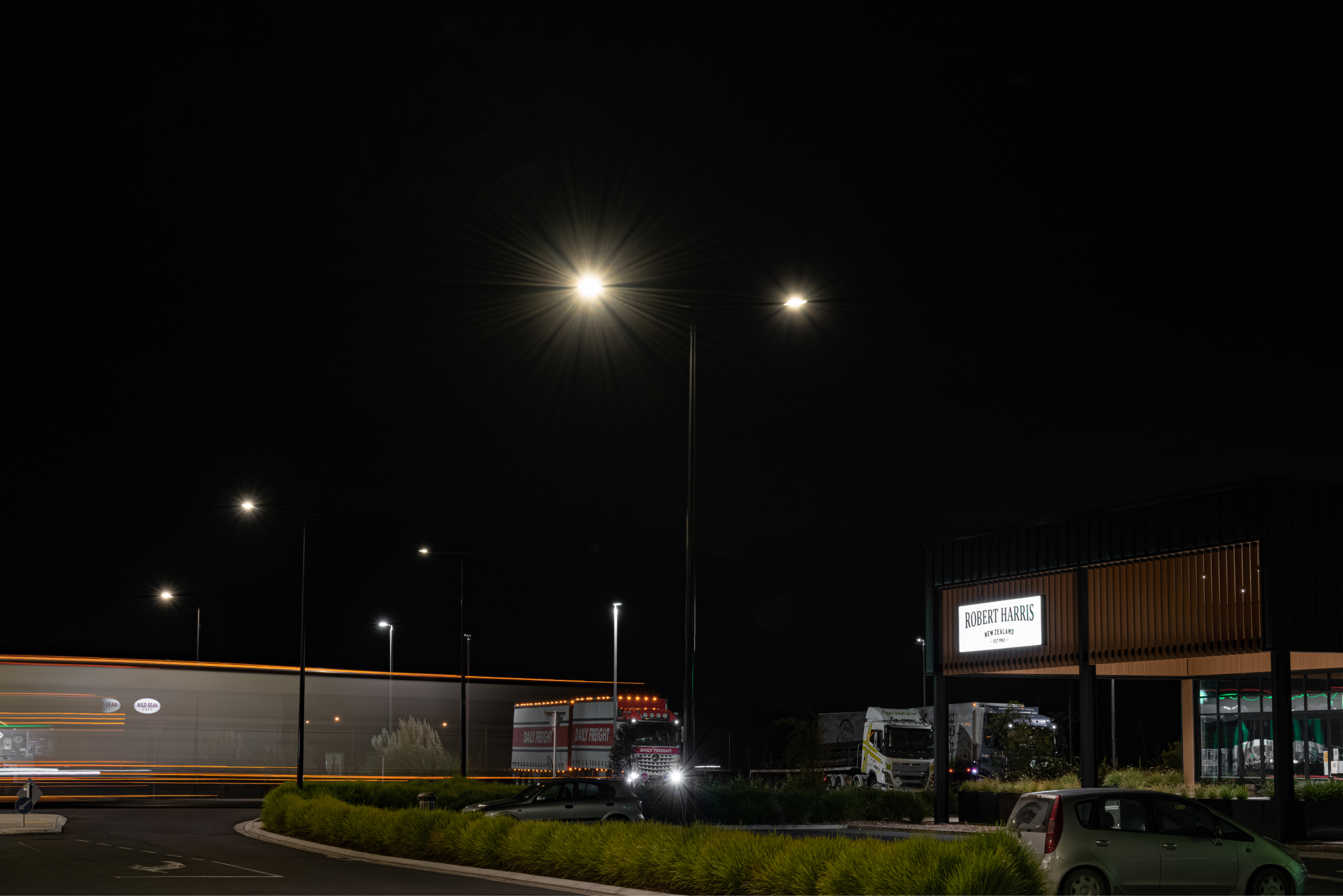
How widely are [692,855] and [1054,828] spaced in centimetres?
446

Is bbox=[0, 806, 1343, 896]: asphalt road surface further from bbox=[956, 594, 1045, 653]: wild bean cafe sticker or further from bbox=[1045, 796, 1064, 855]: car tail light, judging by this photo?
bbox=[956, 594, 1045, 653]: wild bean cafe sticker

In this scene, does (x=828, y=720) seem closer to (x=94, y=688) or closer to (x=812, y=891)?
(x=94, y=688)

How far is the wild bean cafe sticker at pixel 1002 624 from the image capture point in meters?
32.1

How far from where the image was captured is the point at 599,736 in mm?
43469

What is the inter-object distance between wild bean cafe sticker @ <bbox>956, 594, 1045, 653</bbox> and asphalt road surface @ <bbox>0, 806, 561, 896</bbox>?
16.3 m

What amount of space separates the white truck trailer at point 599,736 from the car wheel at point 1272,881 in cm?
2494

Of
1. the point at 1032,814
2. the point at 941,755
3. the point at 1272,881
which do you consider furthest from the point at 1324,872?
the point at 941,755

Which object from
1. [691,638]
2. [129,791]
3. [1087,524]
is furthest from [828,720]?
[691,638]

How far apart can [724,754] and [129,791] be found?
241ft

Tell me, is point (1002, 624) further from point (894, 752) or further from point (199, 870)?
point (199, 870)

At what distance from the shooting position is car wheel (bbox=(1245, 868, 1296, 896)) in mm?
16172

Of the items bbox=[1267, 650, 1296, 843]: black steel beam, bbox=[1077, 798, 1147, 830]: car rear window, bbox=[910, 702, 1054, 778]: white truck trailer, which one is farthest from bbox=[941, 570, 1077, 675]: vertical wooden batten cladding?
bbox=[1077, 798, 1147, 830]: car rear window

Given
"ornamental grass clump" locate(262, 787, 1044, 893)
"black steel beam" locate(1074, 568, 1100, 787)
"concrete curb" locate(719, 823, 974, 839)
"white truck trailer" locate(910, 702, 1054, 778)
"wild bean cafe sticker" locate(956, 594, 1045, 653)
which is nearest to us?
"ornamental grass clump" locate(262, 787, 1044, 893)

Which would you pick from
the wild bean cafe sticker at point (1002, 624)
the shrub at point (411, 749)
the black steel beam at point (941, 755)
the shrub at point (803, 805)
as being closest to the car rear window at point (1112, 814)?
the wild bean cafe sticker at point (1002, 624)
